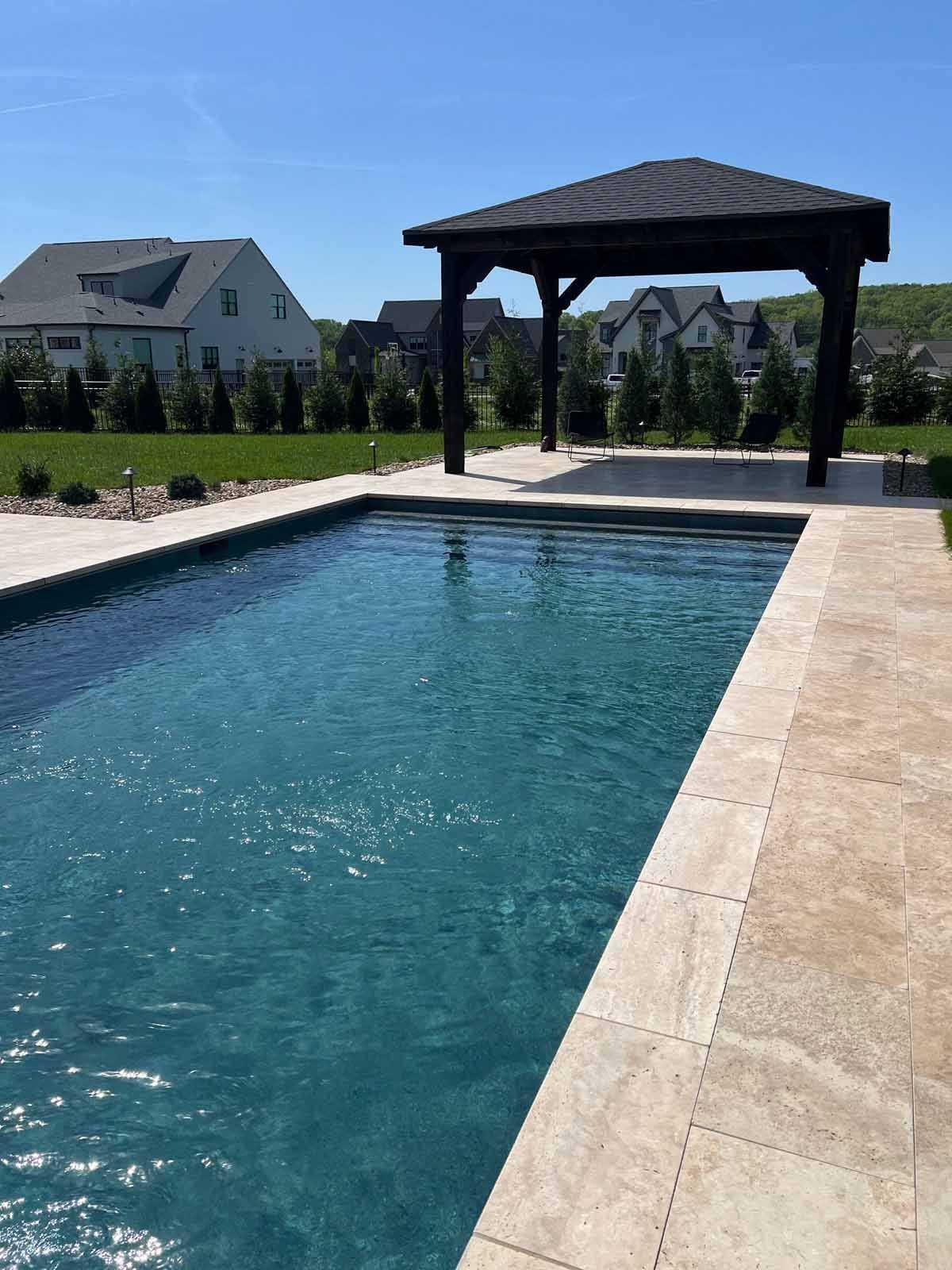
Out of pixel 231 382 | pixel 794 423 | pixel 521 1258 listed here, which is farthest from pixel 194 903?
pixel 231 382

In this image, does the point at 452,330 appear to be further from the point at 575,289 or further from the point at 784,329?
the point at 784,329

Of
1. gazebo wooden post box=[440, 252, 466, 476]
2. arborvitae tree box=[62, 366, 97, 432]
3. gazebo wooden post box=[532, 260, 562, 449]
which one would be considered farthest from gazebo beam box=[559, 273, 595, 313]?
arborvitae tree box=[62, 366, 97, 432]

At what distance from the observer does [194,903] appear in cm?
392

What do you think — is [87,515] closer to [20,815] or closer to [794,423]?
[20,815]

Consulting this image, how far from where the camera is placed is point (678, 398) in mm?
20328

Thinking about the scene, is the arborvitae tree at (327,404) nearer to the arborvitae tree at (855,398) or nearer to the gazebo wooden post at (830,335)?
the arborvitae tree at (855,398)

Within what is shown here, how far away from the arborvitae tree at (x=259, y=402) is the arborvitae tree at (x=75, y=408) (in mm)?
5141

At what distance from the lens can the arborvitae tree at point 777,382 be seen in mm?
20156

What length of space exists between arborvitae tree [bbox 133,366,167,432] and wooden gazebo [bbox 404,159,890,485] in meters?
14.0

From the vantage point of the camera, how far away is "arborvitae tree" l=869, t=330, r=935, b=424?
23141 mm

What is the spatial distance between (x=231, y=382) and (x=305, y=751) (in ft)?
138

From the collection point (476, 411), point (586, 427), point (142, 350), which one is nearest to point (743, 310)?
point (142, 350)

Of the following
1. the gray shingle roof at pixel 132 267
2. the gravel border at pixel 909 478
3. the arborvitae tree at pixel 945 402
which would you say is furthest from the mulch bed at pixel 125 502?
the gray shingle roof at pixel 132 267

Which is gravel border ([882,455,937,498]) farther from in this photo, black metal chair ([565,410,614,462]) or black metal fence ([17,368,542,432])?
black metal fence ([17,368,542,432])
